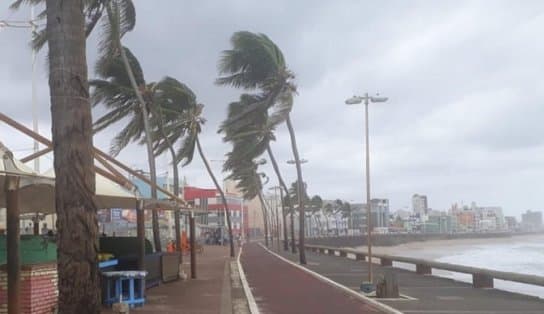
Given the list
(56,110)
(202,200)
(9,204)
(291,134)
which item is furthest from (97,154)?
(202,200)

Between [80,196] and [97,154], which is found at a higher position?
[97,154]

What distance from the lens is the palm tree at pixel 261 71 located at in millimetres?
32031

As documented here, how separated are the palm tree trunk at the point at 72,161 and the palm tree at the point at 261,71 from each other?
2490cm

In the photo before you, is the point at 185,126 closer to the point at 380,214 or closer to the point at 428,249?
the point at 428,249

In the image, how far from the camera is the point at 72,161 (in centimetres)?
697

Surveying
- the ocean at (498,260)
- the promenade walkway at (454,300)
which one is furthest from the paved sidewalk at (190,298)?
the ocean at (498,260)

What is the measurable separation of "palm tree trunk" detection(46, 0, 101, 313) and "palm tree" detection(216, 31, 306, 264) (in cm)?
2490

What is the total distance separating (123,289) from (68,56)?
7849 mm

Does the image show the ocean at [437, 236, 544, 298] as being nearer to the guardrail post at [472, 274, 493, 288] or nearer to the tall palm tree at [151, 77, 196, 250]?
the guardrail post at [472, 274, 493, 288]

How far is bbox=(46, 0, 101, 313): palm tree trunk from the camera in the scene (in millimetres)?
6625

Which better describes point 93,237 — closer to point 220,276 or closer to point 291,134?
point 220,276

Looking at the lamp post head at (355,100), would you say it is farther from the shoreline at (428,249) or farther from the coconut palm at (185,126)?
the shoreline at (428,249)

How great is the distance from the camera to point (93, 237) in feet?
22.3

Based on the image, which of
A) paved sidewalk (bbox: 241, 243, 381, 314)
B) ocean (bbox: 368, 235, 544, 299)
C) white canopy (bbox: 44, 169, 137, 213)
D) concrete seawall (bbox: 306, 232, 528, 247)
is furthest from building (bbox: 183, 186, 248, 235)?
white canopy (bbox: 44, 169, 137, 213)
